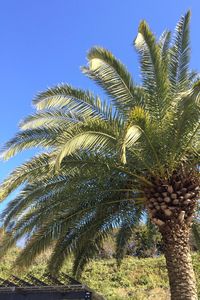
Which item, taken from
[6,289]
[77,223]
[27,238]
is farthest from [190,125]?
[6,289]

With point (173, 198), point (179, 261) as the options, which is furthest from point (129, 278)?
point (173, 198)

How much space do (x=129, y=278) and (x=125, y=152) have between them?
1701 cm

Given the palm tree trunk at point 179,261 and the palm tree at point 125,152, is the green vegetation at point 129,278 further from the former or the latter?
the palm tree trunk at point 179,261

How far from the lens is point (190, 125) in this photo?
9969 millimetres

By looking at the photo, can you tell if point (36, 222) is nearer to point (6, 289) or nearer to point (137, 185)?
point (137, 185)

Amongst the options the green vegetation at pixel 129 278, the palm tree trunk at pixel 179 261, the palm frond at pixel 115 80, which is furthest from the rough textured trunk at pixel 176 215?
the green vegetation at pixel 129 278

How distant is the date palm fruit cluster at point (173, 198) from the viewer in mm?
10508

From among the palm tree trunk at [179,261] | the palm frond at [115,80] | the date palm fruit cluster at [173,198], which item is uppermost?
the palm frond at [115,80]

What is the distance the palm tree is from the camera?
997cm

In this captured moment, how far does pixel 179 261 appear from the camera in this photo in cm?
1022

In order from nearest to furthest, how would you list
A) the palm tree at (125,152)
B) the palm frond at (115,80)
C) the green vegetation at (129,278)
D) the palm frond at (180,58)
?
the palm tree at (125,152) → the palm frond at (115,80) → the palm frond at (180,58) → the green vegetation at (129,278)

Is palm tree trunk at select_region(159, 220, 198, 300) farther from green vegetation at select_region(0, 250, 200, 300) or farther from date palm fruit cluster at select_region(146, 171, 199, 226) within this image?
green vegetation at select_region(0, 250, 200, 300)

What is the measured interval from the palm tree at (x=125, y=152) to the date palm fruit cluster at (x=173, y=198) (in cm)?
2

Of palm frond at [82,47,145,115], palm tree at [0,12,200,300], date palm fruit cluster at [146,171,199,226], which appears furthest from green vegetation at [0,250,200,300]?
palm frond at [82,47,145,115]
